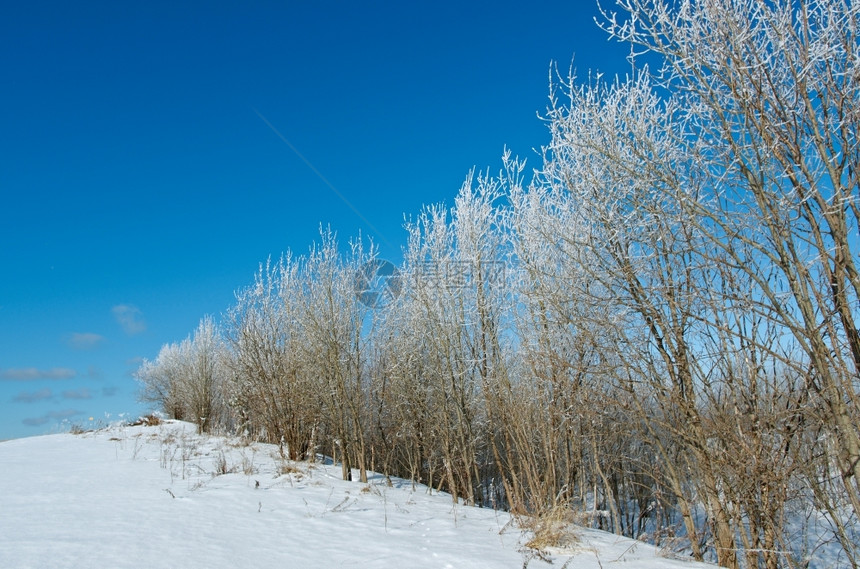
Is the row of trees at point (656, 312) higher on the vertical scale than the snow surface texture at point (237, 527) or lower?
higher

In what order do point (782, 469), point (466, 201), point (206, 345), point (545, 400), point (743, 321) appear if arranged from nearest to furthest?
point (782, 469) → point (743, 321) → point (545, 400) → point (466, 201) → point (206, 345)

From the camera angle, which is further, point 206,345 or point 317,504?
point 206,345

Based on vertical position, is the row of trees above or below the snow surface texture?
above

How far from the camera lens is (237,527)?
4.63 metres

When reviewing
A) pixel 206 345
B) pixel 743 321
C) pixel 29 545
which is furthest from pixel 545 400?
pixel 206 345

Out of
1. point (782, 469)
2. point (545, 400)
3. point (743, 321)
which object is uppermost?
point (743, 321)

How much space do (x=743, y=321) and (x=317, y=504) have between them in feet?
17.2

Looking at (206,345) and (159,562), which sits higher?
(206,345)

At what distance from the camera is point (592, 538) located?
17.9 ft

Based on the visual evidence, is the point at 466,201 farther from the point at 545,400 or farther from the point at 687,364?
the point at 687,364

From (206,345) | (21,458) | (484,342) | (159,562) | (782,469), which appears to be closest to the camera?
(159,562)

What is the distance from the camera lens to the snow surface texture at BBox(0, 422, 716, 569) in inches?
146

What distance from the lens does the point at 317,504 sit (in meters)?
6.13

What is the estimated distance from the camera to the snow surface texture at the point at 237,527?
3707 mm
